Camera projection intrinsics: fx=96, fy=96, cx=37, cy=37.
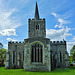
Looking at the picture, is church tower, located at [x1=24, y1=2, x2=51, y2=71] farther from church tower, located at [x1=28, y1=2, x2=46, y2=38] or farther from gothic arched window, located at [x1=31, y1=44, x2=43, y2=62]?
church tower, located at [x1=28, y1=2, x2=46, y2=38]

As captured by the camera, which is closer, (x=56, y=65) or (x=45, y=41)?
(x=45, y=41)

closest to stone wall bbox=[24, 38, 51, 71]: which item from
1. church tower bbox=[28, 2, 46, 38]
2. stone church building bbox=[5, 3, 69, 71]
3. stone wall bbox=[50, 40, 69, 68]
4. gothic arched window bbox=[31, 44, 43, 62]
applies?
stone church building bbox=[5, 3, 69, 71]

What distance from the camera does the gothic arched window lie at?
19.9 metres

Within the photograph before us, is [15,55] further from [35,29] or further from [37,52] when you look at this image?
[37,52]

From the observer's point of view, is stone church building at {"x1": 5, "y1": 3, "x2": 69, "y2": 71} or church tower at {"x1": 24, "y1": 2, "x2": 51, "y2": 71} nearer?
church tower at {"x1": 24, "y1": 2, "x2": 51, "y2": 71}

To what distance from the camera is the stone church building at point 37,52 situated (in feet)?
63.9

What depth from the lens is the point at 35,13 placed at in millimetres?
33062

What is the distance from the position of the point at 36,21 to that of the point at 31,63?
15.6m

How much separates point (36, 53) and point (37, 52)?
297 millimetres

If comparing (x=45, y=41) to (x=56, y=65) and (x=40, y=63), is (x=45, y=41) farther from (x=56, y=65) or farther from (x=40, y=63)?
(x=56, y=65)

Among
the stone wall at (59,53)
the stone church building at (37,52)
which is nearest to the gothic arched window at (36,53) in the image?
the stone church building at (37,52)

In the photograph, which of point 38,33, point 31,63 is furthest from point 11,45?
point 31,63

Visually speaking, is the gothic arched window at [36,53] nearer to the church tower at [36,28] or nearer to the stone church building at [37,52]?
the stone church building at [37,52]

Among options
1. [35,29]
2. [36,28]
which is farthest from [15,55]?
[36,28]
